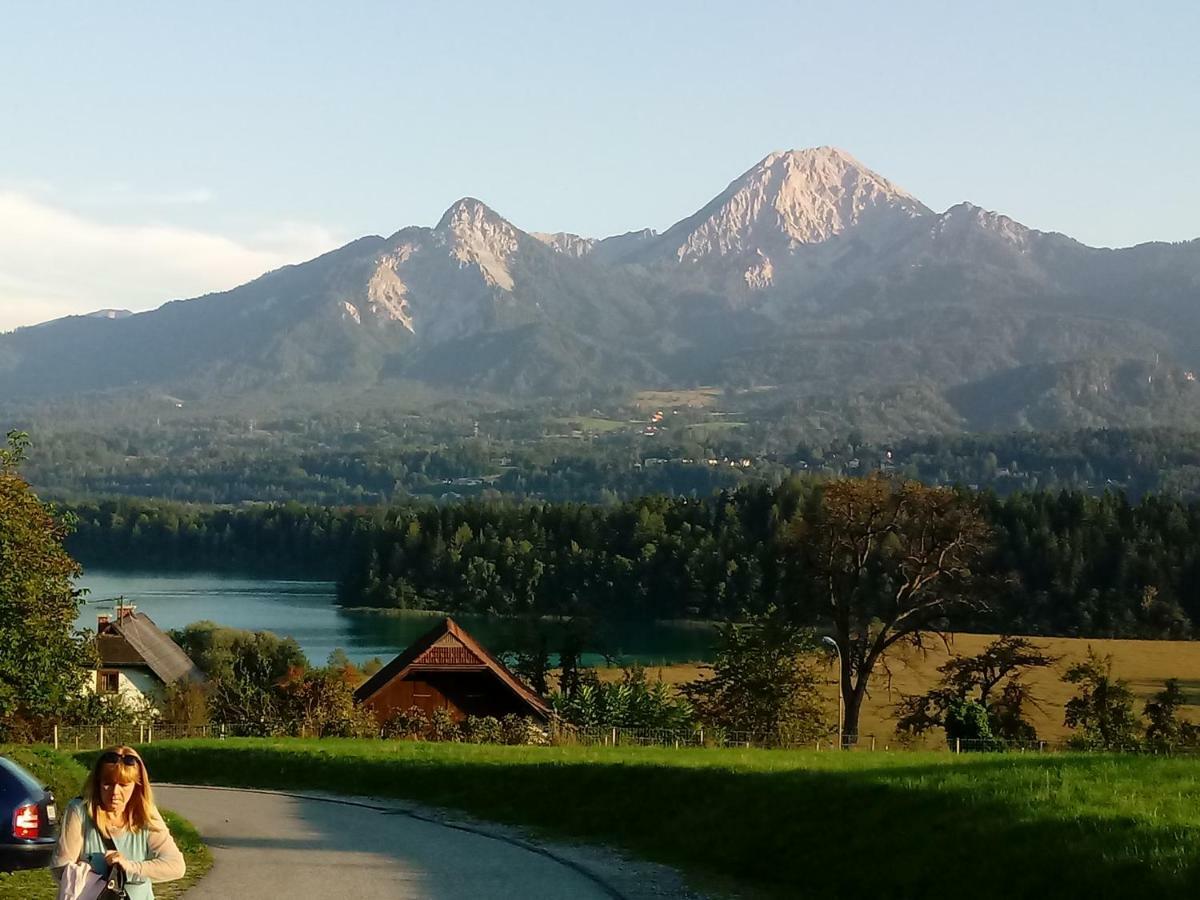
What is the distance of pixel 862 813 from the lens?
646 inches

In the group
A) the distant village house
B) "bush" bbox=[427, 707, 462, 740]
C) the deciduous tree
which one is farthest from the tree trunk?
the deciduous tree

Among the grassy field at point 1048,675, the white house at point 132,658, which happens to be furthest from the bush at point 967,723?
the white house at point 132,658

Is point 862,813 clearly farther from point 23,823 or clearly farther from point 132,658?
point 132,658

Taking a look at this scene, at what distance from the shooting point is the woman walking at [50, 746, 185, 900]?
9.29 m

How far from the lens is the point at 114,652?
205 feet

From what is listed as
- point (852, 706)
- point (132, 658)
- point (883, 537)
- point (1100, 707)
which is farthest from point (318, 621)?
point (1100, 707)

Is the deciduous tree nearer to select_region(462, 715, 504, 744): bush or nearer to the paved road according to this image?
select_region(462, 715, 504, 744): bush

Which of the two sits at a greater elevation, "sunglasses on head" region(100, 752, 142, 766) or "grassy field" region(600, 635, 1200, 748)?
"sunglasses on head" region(100, 752, 142, 766)

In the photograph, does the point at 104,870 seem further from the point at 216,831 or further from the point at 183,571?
the point at 183,571

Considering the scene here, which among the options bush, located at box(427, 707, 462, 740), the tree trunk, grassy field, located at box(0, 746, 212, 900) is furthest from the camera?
the tree trunk

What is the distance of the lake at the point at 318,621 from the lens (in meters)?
98.9

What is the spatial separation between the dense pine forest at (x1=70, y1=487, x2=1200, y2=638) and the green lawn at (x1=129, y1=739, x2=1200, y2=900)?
89.7 metres

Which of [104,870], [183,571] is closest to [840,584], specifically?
[104,870]

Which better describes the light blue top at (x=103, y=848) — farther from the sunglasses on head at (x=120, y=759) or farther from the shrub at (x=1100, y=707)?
the shrub at (x=1100, y=707)
